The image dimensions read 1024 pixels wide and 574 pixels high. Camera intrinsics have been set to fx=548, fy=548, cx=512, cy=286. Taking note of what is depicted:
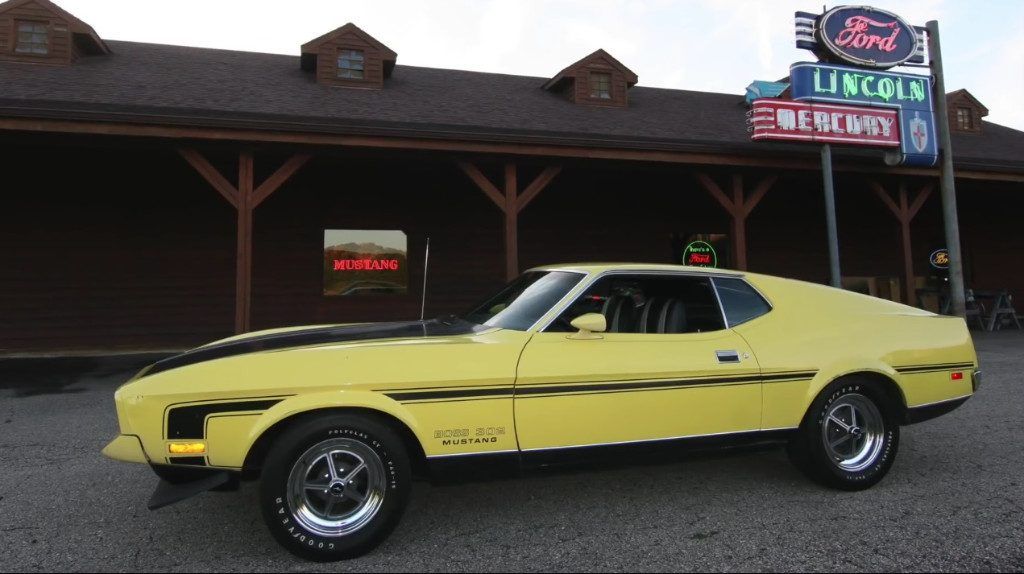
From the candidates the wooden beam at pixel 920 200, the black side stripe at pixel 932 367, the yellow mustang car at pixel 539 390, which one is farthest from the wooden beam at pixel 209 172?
the wooden beam at pixel 920 200

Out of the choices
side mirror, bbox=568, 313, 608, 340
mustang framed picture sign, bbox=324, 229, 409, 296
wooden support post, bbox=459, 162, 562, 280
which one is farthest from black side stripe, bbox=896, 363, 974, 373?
mustang framed picture sign, bbox=324, 229, 409, 296

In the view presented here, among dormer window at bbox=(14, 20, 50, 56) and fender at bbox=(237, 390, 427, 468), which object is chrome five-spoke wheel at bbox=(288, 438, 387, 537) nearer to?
fender at bbox=(237, 390, 427, 468)

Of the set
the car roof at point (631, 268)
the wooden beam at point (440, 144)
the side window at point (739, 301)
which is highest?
the wooden beam at point (440, 144)

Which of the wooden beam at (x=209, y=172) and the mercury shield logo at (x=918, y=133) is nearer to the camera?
the wooden beam at (x=209, y=172)

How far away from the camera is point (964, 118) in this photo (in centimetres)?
1461

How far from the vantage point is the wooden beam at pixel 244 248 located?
7.05 m

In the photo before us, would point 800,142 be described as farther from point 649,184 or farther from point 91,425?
point 91,425

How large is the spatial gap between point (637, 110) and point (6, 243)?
39.4 ft

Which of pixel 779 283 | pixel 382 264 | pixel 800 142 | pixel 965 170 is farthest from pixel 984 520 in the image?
pixel 965 170

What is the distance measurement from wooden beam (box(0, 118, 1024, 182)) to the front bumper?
19.0 feet

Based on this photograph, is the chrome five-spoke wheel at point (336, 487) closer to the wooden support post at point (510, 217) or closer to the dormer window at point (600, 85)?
the wooden support post at point (510, 217)

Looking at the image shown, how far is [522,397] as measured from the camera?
255cm

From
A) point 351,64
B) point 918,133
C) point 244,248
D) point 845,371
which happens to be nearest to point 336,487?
point 845,371

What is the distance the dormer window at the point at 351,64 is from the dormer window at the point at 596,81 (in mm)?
4173
